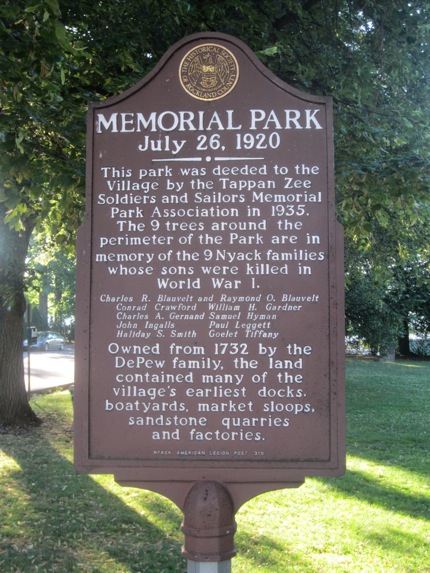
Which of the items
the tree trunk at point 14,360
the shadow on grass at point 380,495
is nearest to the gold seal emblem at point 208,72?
the shadow on grass at point 380,495

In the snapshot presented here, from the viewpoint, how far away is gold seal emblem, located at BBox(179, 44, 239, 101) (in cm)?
334

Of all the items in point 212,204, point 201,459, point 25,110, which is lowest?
point 201,459

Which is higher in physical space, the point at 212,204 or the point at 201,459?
the point at 212,204

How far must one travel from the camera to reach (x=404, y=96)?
771 cm

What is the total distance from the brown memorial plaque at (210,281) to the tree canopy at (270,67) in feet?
6.85

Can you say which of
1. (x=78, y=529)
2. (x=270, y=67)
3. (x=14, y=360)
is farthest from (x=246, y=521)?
(x=14, y=360)

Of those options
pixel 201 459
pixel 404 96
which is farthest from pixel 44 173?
pixel 404 96

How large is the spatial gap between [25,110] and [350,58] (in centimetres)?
388

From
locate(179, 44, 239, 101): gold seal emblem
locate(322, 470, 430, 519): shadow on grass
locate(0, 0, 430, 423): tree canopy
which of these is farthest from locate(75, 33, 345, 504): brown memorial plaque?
locate(322, 470, 430, 519): shadow on grass

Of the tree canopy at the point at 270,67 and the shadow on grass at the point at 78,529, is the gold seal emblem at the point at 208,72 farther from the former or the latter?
the shadow on grass at the point at 78,529

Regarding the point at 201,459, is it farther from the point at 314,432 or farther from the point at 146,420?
the point at 314,432

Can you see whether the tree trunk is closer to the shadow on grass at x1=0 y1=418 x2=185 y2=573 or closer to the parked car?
the shadow on grass at x1=0 y1=418 x2=185 y2=573

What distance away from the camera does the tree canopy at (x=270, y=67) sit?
5.35 m

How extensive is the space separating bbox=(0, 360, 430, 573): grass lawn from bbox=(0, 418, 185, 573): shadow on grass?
1 cm
